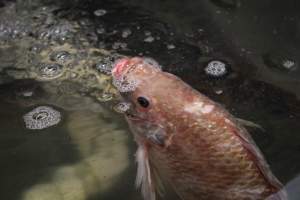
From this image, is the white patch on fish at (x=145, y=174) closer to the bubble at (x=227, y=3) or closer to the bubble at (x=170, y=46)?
the bubble at (x=170, y=46)

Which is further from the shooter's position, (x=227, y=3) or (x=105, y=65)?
(x=227, y=3)

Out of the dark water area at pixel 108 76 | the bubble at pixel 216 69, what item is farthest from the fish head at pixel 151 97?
the bubble at pixel 216 69

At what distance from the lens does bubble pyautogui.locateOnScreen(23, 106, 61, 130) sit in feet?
5.26

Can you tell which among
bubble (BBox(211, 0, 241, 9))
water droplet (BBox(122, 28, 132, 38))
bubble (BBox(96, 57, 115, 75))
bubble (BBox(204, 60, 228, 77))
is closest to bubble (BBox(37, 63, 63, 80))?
bubble (BBox(96, 57, 115, 75))

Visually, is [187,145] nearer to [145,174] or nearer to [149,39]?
[145,174]

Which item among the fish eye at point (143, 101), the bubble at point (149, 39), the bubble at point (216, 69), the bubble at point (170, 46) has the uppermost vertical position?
the fish eye at point (143, 101)

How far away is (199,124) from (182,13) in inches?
36.7

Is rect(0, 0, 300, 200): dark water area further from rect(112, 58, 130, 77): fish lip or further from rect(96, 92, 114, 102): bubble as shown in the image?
rect(112, 58, 130, 77): fish lip

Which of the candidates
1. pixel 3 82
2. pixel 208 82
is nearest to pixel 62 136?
pixel 3 82

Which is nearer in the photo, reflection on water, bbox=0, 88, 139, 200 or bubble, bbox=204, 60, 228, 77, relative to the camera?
reflection on water, bbox=0, 88, 139, 200

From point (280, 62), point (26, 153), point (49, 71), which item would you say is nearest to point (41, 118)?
point (26, 153)

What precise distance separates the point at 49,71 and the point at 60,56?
9 cm

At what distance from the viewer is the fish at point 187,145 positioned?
113 cm

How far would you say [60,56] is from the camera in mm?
1896
